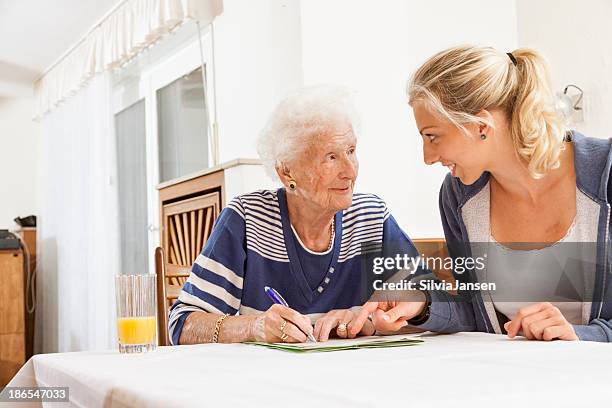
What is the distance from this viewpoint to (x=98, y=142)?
5363 millimetres

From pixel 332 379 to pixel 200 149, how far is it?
3.65 m

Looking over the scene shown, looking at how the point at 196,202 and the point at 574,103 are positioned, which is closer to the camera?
the point at 196,202

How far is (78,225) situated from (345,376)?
16.3 ft

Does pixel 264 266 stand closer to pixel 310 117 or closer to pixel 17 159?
pixel 310 117

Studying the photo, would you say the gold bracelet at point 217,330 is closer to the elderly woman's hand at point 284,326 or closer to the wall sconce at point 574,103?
the elderly woman's hand at point 284,326

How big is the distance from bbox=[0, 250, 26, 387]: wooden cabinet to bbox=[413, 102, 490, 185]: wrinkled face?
16.1ft

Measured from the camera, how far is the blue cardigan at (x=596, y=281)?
1.37 meters

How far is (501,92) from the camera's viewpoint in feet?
5.17

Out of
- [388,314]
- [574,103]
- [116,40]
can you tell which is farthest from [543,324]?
[116,40]

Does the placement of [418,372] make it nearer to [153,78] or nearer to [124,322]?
[124,322]

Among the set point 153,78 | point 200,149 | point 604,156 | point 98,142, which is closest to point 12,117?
point 98,142

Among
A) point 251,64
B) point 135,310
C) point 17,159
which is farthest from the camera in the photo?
point 17,159

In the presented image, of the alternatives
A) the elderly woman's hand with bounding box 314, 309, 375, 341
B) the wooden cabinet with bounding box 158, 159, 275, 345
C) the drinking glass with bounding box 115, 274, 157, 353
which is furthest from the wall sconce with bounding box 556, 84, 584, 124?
the drinking glass with bounding box 115, 274, 157, 353

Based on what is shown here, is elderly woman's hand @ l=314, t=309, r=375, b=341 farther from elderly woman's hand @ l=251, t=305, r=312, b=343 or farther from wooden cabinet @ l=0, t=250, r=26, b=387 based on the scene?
wooden cabinet @ l=0, t=250, r=26, b=387
